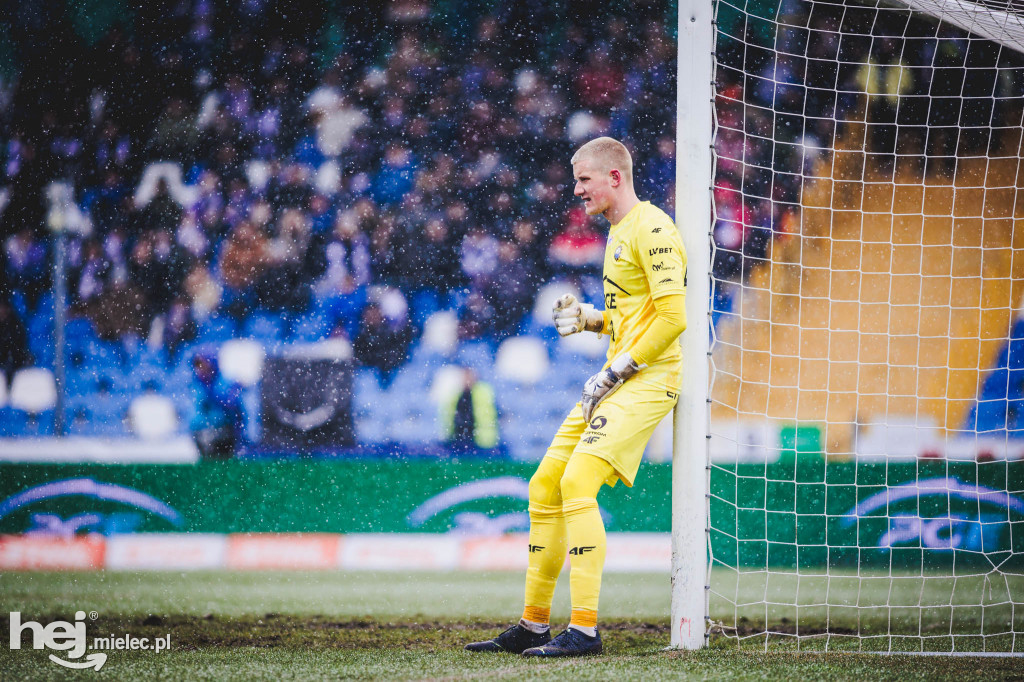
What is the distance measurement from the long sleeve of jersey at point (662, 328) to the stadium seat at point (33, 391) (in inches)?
158

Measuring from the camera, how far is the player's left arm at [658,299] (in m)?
2.21

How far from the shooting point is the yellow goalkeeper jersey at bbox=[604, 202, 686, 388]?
223 cm

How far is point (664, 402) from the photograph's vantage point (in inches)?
90.7

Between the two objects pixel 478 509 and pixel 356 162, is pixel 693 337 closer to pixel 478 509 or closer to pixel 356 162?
pixel 478 509

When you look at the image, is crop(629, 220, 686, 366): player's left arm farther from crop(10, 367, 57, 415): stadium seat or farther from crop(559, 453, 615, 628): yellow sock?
crop(10, 367, 57, 415): stadium seat

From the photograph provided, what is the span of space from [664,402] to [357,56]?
4049 millimetres

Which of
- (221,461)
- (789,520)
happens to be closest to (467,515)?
(221,461)

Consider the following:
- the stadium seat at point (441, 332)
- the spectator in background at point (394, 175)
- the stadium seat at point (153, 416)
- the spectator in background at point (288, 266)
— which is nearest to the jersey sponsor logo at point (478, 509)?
the stadium seat at point (441, 332)

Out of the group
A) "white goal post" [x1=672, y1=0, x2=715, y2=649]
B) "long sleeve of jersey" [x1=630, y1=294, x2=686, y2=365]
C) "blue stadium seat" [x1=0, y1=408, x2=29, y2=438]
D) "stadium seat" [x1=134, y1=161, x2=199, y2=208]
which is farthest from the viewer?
"stadium seat" [x1=134, y1=161, x2=199, y2=208]

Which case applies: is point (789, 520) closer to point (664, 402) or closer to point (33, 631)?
point (664, 402)

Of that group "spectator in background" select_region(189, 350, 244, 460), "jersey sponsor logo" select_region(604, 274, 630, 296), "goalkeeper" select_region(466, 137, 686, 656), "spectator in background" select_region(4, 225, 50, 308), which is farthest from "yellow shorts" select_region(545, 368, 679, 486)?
"spectator in background" select_region(4, 225, 50, 308)

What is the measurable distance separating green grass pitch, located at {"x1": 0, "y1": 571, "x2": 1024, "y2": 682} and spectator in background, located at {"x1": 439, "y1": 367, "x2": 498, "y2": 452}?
3.47 feet

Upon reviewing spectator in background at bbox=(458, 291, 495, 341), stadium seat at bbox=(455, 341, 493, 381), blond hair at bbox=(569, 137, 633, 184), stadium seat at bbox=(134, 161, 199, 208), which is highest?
stadium seat at bbox=(134, 161, 199, 208)

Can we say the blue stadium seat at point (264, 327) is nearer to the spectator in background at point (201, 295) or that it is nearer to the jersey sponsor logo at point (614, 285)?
the spectator in background at point (201, 295)
